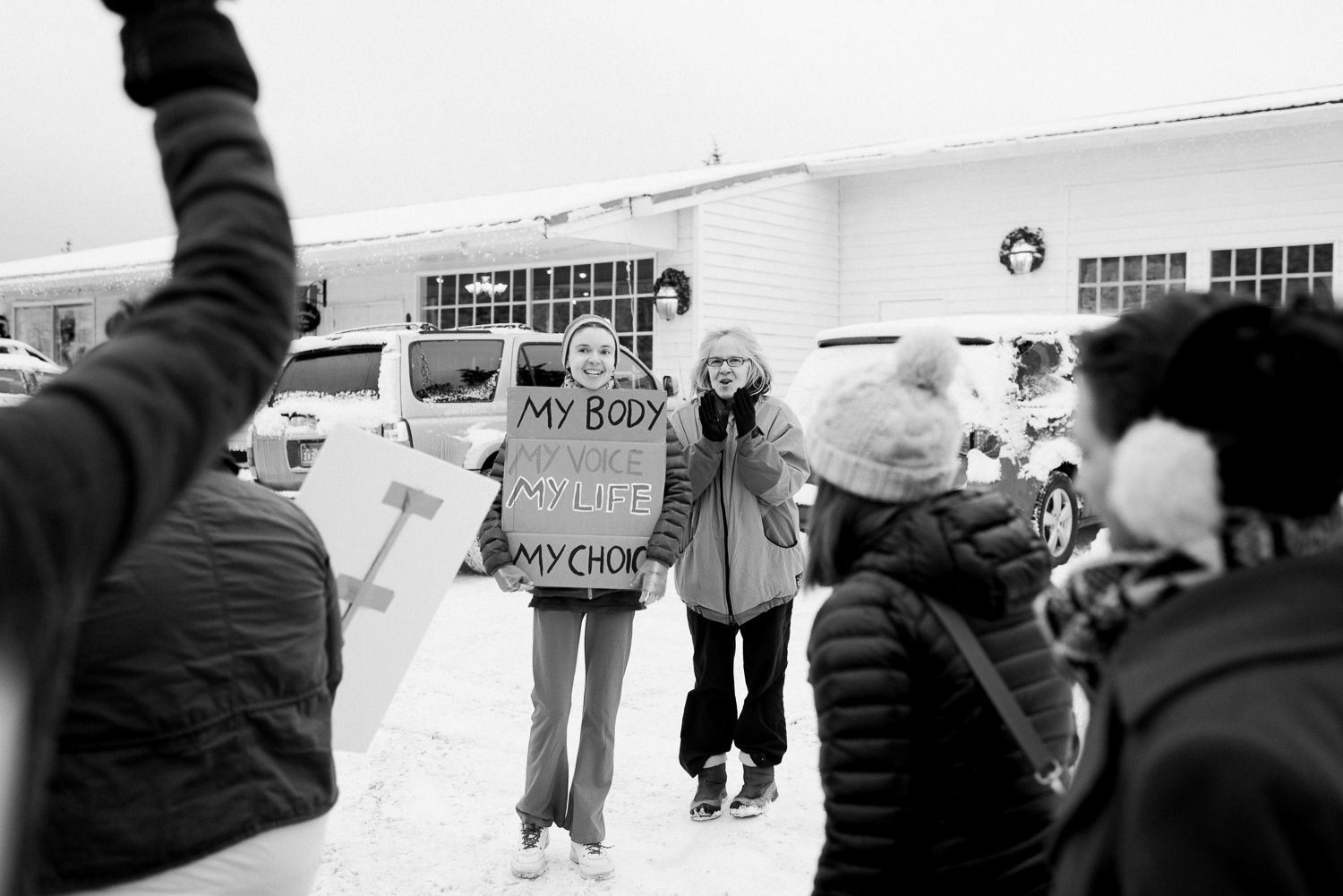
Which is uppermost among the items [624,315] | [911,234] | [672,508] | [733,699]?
[911,234]

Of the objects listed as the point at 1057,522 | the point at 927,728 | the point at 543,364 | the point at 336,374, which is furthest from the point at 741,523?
the point at 336,374

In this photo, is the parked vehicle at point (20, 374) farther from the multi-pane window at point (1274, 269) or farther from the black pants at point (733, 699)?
the multi-pane window at point (1274, 269)

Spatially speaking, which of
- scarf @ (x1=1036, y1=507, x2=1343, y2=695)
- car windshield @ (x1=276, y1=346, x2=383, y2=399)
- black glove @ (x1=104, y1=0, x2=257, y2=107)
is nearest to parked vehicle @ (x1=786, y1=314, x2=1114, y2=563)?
car windshield @ (x1=276, y1=346, x2=383, y2=399)

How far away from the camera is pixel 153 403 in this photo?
0.88 m

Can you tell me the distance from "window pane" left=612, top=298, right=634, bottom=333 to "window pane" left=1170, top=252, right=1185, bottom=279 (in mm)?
6787

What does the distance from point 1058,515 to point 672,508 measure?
19.0 ft

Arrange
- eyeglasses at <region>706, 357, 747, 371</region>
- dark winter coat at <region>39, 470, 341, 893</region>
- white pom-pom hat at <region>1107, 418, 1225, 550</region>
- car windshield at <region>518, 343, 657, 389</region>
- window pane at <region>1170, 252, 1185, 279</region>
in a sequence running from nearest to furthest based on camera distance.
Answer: white pom-pom hat at <region>1107, 418, 1225, 550</region>
dark winter coat at <region>39, 470, 341, 893</region>
eyeglasses at <region>706, 357, 747, 371</region>
car windshield at <region>518, 343, 657, 389</region>
window pane at <region>1170, 252, 1185, 279</region>

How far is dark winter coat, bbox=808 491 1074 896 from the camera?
6.75 feet

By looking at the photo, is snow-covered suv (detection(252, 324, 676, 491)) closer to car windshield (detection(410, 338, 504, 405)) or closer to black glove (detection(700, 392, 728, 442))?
car windshield (detection(410, 338, 504, 405))

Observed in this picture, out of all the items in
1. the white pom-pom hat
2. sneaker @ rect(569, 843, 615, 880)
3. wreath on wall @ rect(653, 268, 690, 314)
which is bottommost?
sneaker @ rect(569, 843, 615, 880)

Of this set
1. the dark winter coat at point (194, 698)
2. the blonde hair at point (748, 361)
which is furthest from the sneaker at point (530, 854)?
the dark winter coat at point (194, 698)

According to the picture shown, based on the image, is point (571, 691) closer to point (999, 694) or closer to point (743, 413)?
point (743, 413)

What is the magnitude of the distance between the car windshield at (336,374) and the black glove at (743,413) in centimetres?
555

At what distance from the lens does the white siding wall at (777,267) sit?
14.6 meters
